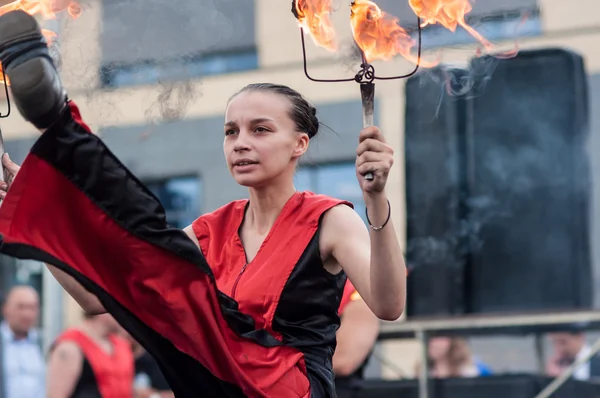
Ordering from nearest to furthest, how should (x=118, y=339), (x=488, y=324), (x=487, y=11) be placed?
(x=487, y=11), (x=488, y=324), (x=118, y=339)

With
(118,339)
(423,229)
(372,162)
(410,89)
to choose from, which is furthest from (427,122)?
(372,162)

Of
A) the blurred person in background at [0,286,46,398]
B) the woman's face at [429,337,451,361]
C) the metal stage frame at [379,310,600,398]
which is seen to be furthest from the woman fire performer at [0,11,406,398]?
the blurred person in background at [0,286,46,398]

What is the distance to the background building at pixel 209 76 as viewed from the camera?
4641 mm

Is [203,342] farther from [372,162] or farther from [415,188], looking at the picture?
[415,188]

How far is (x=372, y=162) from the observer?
2586 millimetres

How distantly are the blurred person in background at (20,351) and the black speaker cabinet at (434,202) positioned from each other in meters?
2.39

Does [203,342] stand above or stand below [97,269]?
below

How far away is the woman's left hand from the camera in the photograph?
2.58 m

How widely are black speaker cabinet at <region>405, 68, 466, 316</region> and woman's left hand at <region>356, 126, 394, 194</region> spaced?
274cm

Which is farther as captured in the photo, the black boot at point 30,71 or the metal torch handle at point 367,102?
the metal torch handle at point 367,102

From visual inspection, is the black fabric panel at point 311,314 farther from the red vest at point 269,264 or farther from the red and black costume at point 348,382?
the red and black costume at point 348,382

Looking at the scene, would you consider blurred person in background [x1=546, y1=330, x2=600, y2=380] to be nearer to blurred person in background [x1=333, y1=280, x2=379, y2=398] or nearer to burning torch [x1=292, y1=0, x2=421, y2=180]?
blurred person in background [x1=333, y1=280, x2=379, y2=398]

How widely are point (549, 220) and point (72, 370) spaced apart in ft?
8.23

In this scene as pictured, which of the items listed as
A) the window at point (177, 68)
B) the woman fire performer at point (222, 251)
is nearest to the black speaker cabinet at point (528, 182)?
the window at point (177, 68)
